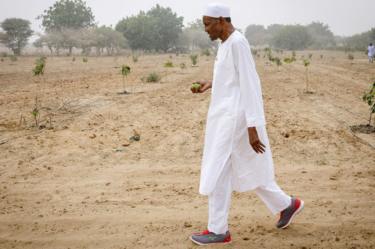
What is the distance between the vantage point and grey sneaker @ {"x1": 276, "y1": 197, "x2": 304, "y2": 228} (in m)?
3.13

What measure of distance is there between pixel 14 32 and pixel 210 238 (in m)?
64.4

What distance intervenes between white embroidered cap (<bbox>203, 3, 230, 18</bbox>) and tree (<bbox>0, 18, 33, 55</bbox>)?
62.5 meters

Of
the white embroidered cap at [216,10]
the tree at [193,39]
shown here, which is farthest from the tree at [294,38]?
the white embroidered cap at [216,10]

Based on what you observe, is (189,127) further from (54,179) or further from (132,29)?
(132,29)

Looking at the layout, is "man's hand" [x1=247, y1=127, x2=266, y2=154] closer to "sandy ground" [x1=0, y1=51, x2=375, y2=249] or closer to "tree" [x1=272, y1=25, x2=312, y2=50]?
"sandy ground" [x1=0, y1=51, x2=375, y2=249]

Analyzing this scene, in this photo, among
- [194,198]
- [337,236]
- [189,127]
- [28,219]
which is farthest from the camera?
[189,127]

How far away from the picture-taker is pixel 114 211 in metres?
3.71

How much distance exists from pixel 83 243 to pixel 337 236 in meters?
2.01

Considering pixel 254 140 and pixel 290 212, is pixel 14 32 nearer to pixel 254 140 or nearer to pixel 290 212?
pixel 290 212

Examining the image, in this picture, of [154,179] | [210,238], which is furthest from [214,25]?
[154,179]

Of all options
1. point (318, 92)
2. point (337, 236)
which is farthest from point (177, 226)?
point (318, 92)

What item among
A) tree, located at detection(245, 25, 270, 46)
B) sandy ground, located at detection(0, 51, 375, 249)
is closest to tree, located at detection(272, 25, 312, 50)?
tree, located at detection(245, 25, 270, 46)

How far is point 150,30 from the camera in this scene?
59.1 m

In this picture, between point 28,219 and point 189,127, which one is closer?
point 28,219
